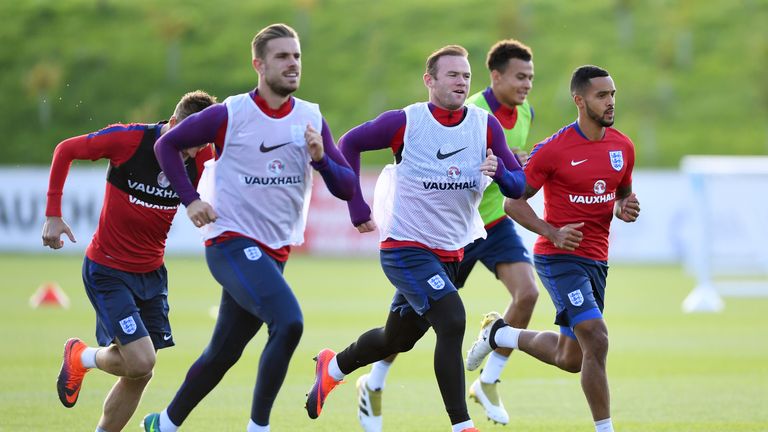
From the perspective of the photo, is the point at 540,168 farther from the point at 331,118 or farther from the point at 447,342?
the point at 331,118

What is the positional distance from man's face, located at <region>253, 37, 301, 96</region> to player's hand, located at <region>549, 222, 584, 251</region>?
6.66 ft

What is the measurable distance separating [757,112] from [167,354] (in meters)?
39.3

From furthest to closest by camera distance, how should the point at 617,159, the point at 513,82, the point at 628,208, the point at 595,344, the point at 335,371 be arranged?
the point at 513,82 → the point at 335,371 → the point at 628,208 → the point at 617,159 → the point at 595,344

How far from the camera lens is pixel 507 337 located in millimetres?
9539

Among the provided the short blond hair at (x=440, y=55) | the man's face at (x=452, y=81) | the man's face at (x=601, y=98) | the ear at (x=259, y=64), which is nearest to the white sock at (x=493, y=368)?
the man's face at (x=601, y=98)

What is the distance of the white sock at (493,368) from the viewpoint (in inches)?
402

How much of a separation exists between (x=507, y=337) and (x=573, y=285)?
1195 mm

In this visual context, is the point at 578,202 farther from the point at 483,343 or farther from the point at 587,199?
the point at 483,343

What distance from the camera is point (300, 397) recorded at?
11.2 meters

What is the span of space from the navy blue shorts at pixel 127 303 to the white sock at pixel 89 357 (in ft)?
0.80

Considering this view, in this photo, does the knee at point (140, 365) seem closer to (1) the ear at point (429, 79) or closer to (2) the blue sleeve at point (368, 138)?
(2) the blue sleeve at point (368, 138)

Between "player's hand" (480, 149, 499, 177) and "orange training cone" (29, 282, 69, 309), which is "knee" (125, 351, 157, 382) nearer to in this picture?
"player's hand" (480, 149, 499, 177)

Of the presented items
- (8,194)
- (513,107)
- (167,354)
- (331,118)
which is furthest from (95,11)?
(513,107)

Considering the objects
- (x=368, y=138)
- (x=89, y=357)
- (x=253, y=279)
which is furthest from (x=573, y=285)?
(x=89, y=357)
